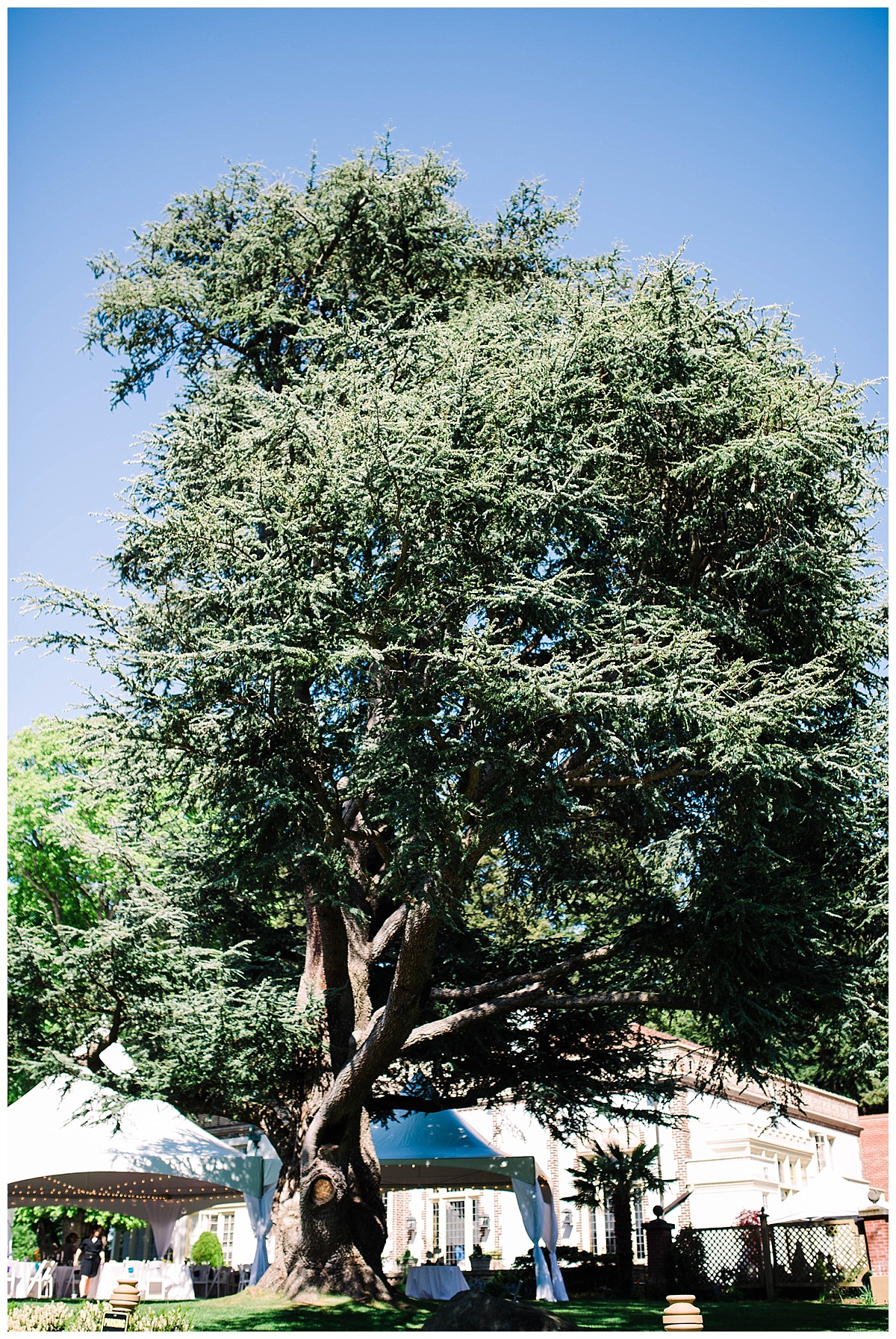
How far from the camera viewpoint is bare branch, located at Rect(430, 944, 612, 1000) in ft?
51.3

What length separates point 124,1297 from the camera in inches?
459

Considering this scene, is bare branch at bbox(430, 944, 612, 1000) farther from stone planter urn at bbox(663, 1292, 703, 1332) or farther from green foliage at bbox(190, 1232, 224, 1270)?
green foliage at bbox(190, 1232, 224, 1270)

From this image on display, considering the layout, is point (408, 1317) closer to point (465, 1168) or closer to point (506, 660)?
point (465, 1168)

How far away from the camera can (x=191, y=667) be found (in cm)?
1262

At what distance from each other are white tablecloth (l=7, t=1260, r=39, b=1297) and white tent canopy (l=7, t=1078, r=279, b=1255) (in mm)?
3178

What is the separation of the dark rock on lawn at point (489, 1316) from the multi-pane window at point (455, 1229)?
2215 cm

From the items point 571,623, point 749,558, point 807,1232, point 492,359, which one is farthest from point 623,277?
point 807,1232

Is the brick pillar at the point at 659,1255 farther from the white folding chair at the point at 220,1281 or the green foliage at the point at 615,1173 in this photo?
the white folding chair at the point at 220,1281

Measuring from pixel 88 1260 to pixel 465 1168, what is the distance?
837 centimetres

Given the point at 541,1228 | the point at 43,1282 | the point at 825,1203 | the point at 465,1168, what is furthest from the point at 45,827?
the point at 825,1203

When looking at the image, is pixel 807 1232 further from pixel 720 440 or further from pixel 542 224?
pixel 542 224

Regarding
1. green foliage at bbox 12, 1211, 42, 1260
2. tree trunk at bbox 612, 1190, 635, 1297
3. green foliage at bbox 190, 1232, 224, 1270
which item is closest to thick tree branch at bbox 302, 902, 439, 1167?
tree trunk at bbox 612, 1190, 635, 1297

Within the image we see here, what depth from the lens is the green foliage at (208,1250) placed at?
31.8m

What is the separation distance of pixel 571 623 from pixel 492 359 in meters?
3.59
